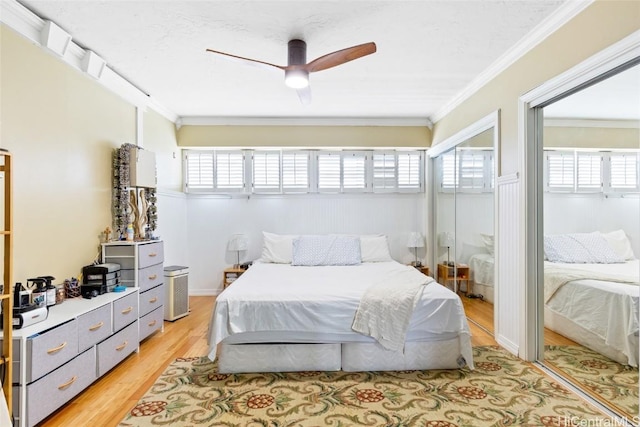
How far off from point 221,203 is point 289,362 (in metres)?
3.16

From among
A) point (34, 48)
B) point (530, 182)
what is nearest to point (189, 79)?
point (34, 48)

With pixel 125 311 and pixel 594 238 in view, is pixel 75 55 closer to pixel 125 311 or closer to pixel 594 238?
pixel 125 311

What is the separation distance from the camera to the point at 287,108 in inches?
179

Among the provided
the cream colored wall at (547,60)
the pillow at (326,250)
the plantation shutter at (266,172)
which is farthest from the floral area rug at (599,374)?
the plantation shutter at (266,172)

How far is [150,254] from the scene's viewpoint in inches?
137

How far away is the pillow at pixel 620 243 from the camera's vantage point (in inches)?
83.4

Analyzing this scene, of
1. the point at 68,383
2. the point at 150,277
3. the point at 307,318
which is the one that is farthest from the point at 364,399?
the point at 150,277

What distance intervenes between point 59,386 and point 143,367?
76 centimetres

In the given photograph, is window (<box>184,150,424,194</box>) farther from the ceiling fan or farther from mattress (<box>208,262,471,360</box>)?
mattress (<box>208,262,471,360</box>)

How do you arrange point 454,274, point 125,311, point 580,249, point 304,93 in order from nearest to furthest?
point 580,249 → point 125,311 → point 304,93 → point 454,274

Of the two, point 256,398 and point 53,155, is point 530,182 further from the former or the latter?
point 53,155

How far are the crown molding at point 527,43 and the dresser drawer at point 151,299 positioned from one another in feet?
13.1

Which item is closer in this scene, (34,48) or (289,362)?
(34,48)

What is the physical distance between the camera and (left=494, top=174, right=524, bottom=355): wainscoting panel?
114 inches
